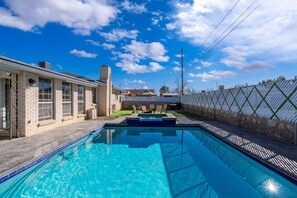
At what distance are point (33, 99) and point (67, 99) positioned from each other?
3.80m

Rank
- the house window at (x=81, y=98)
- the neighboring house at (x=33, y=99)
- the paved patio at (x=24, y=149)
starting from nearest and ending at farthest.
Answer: the paved patio at (x=24, y=149)
the neighboring house at (x=33, y=99)
the house window at (x=81, y=98)

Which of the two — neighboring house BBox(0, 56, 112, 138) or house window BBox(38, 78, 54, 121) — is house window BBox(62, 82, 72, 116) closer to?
neighboring house BBox(0, 56, 112, 138)

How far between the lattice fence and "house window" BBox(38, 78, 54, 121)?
10251mm

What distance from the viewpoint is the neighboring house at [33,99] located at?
872 cm

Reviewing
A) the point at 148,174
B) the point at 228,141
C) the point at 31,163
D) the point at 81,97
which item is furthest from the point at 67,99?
the point at 228,141

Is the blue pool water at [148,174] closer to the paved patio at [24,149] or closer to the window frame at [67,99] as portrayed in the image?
the paved patio at [24,149]

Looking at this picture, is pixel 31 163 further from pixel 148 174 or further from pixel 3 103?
pixel 3 103

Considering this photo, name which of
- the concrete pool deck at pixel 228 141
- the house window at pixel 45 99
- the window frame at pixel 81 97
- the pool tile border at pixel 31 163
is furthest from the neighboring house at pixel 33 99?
the pool tile border at pixel 31 163

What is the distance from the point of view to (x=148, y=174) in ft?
19.3

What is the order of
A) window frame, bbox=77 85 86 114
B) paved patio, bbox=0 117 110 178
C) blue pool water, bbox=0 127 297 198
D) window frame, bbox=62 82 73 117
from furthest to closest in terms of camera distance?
window frame, bbox=77 85 86 114 < window frame, bbox=62 82 73 117 < paved patio, bbox=0 117 110 178 < blue pool water, bbox=0 127 297 198

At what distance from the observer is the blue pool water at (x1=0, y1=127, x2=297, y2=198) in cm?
479

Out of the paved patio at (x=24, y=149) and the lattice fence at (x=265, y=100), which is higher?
the lattice fence at (x=265, y=100)

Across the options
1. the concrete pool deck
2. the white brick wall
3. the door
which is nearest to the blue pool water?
the concrete pool deck

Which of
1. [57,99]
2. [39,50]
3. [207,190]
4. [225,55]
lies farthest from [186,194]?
[225,55]
